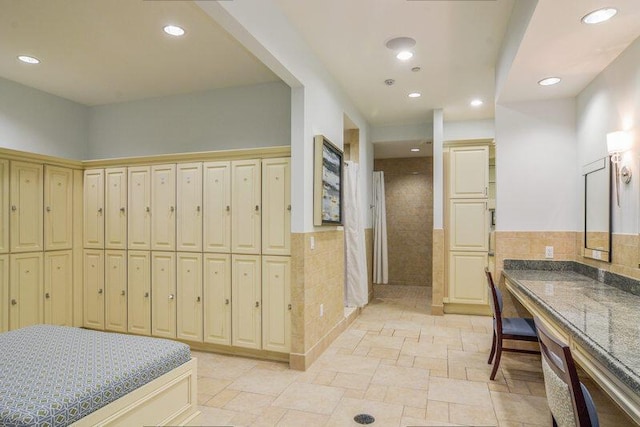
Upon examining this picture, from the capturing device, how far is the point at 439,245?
15.1 ft

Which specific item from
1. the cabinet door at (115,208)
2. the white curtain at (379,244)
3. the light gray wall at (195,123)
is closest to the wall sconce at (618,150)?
the light gray wall at (195,123)

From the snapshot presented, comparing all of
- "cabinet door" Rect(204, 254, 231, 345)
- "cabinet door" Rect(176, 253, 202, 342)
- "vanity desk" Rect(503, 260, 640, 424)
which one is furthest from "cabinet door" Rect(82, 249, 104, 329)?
"vanity desk" Rect(503, 260, 640, 424)

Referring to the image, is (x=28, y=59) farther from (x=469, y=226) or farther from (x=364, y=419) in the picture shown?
(x=469, y=226)

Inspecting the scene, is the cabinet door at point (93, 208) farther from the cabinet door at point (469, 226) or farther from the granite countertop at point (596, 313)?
the cabinet door at point (469, 226)

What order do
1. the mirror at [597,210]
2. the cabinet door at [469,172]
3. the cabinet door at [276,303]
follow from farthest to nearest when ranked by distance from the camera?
1. the cabinet door at [469,172]
2. the cabinet door at [276,303]
3. the mirror at [597,210]

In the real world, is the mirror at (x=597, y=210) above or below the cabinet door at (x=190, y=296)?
above

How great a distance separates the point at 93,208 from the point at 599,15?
4.28 m

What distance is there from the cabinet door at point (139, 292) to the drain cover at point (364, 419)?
224 centimetres

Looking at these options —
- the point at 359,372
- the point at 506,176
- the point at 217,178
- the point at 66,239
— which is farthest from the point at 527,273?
the point at 66,239

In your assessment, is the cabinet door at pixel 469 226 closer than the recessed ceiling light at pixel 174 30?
No

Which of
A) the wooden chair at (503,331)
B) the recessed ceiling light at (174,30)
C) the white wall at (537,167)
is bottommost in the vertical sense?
the wooden chair at (503,331)

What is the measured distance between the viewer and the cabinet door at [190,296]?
3375 millimetres

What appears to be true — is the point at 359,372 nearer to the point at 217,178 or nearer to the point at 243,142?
the point at 217,178

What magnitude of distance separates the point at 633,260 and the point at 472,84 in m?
2.16
